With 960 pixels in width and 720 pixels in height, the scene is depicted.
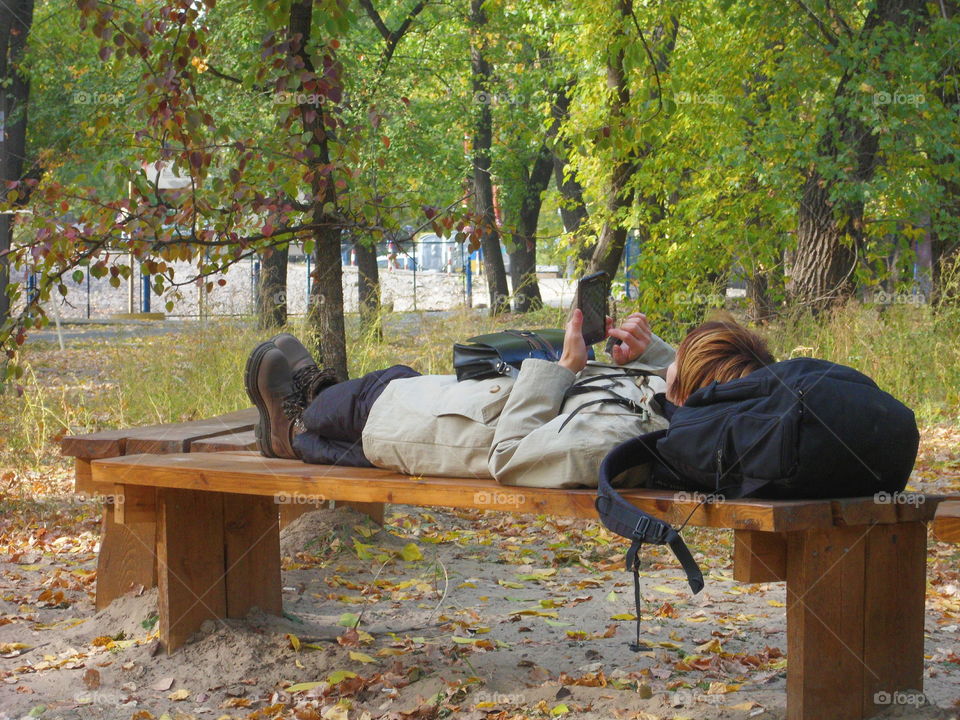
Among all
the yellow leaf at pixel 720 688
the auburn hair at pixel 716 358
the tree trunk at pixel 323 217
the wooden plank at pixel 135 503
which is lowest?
the yellow leaf at pixel 720 688

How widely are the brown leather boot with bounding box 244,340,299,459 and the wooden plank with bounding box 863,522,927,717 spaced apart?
1.95 m

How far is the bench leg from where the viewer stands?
2543mm

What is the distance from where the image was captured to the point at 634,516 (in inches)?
96.7

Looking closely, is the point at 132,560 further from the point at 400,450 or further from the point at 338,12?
the point at 338,12

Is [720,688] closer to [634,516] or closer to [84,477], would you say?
[634,516]

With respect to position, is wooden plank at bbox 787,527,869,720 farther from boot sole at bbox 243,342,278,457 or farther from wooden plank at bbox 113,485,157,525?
wooden plank at bbox 113,485,157,525

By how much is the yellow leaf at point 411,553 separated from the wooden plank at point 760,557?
248 cm

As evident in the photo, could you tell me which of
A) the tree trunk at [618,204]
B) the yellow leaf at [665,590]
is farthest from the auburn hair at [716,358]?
the tree trunk at [618,204]

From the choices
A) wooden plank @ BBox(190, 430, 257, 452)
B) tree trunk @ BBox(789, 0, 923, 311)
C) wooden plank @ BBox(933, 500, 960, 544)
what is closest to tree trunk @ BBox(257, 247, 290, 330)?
wooden plank @ BBox(190, 430, 257, 452)

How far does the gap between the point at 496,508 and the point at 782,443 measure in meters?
0.76

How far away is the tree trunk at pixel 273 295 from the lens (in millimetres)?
9062

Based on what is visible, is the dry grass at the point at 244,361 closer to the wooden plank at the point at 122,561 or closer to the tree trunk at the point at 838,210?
the tree trunk at the point at 838,210

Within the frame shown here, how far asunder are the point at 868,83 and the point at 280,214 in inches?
221

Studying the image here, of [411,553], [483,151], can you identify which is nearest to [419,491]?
[411,553]
